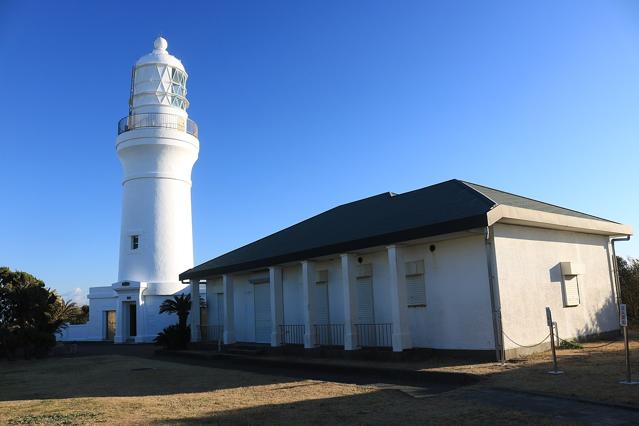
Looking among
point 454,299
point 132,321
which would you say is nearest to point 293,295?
point 454,299

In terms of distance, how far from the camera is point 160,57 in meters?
30.7

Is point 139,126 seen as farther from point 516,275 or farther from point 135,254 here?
point 516,275

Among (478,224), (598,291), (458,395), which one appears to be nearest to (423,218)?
(478,224)

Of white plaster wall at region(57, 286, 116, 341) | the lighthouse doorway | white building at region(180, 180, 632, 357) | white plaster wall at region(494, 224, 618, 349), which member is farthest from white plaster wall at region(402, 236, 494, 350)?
white plaster wall at region(57, 286, 116, 341)

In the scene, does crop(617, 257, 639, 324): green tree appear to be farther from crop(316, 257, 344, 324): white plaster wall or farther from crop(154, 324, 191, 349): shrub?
crop(154, 324, 191, 349): shrub

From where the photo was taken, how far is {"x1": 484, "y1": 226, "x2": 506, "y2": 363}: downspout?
39.5ft

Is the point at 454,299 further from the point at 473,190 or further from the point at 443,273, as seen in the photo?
the point at 473,190

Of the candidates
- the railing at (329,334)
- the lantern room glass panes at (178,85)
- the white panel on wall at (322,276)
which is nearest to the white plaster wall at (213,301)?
the white panel on wall at (322,276)

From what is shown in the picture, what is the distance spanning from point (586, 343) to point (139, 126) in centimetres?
2482

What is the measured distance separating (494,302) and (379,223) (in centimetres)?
444

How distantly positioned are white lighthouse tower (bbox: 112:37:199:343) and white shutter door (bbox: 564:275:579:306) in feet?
71.4

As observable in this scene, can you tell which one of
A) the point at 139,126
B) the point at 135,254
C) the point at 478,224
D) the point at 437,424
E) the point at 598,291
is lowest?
the point at 437,424

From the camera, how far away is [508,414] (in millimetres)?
7418

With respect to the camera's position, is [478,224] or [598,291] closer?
[478,224]
